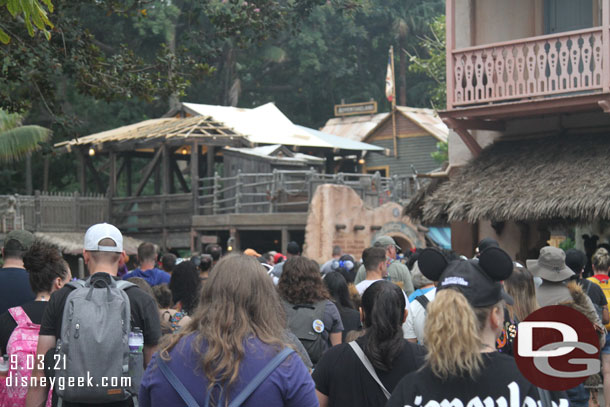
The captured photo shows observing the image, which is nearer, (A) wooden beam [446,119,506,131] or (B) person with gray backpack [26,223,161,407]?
(B) person with gray backpack [26,223,161,407]

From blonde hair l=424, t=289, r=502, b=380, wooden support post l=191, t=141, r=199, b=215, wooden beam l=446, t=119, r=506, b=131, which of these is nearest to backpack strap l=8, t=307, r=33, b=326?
blonde hair l=424, t=289, r=502, b=380

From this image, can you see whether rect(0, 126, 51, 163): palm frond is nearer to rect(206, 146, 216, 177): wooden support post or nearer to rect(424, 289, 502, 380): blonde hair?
rect(206, 146, 216, 177): wooden support post

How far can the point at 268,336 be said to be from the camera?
3.42 metres

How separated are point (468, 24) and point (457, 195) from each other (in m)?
3.27

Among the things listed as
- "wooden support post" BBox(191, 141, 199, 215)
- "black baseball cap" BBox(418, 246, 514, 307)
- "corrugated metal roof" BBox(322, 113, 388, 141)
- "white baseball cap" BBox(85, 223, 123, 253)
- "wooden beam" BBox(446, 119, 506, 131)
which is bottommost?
"black baseball cap" BBox(418, 246, 514, 307)

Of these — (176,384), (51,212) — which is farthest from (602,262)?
(51,212)

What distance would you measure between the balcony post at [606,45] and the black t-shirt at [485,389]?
10.2 meters

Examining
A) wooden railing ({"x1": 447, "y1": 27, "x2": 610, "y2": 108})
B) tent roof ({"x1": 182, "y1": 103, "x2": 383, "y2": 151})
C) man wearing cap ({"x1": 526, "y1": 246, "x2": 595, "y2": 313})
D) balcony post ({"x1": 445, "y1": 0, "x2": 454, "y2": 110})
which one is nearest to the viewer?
man wearing cap ({"x1": 526, "y1": 246, "x2": 595, "y2": 313})

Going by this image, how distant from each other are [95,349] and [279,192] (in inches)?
734

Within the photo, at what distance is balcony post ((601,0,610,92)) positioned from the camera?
497 inches

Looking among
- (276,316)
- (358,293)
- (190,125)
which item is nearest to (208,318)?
(276,316)

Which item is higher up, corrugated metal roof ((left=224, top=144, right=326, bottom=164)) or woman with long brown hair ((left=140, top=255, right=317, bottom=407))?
corrugated metal roof ((left=224, top=144, right=326, bottom=164))

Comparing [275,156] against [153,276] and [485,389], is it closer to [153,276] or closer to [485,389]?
[153,276]

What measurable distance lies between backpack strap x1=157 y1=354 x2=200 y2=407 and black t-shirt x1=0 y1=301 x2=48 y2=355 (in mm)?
2511
